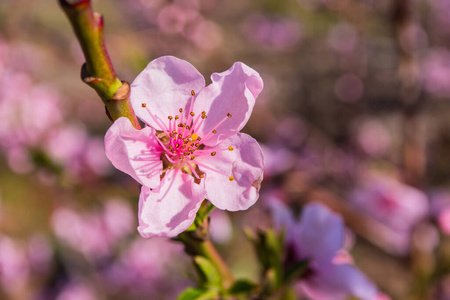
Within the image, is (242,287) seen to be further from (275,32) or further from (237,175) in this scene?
(275,32)

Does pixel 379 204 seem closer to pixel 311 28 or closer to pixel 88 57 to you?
pixel 88 57

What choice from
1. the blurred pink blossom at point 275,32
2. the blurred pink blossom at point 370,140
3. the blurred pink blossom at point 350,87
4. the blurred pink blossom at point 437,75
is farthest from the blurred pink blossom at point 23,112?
the blurred pink blossom at point 437,75

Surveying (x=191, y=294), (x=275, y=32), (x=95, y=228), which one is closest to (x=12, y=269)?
(x=95, y=228)

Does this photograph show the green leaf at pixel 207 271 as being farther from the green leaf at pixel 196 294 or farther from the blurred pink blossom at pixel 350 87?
the blurred pink blossom at pixel 350 87

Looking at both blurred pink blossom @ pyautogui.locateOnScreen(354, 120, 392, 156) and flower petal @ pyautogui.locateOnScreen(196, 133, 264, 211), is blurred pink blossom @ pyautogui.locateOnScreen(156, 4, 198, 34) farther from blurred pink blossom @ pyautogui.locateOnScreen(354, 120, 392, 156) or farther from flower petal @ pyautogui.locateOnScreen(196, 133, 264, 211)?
flower petal @ pyautogui.locateOnScreen(196, 133, 264, 211)

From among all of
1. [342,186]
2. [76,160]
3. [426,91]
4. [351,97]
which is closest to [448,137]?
[426,91]

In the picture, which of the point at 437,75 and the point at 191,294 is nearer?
the point at 191,294
